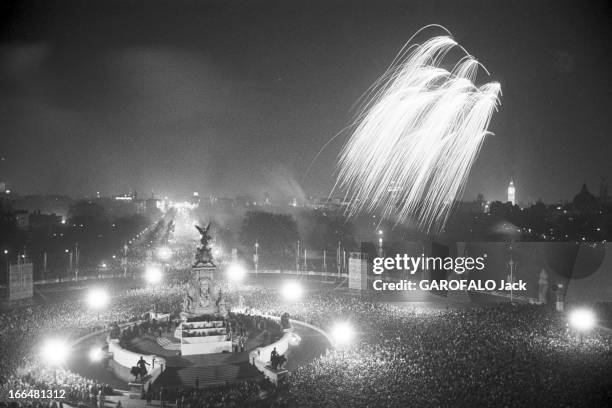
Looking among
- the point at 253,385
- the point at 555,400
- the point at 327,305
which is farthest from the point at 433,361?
the point at 327,305

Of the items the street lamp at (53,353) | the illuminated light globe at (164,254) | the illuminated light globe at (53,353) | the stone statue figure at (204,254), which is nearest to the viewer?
the street lamp at (53,353)

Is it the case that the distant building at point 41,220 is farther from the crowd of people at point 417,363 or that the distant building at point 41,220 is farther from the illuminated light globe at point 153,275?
the crowd of people at point 417,363

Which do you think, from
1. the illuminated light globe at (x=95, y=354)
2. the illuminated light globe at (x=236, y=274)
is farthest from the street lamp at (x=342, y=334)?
the illuminated light globe at (x=236, y=274)

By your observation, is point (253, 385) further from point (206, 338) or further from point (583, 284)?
point (583, 284)

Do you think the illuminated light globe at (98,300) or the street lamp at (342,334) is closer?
the street lamp at (342,334)

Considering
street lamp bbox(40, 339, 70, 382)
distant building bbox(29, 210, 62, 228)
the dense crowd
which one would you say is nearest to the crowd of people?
the dense crowd

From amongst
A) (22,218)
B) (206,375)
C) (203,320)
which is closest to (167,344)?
(203,320)

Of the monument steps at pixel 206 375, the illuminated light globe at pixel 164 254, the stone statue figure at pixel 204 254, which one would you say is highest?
the stone statue figure at pixel 204 254
